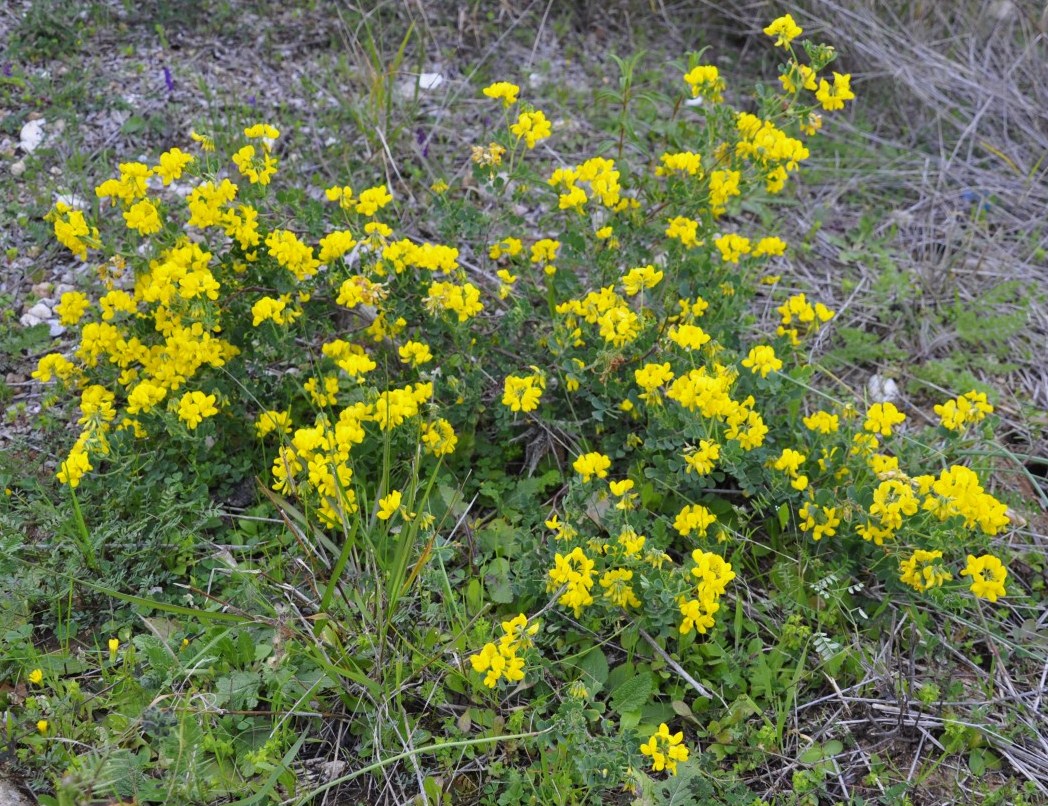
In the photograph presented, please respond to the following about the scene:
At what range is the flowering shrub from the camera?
2.45 meters

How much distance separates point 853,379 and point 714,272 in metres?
0.83

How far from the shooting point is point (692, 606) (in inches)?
90.9

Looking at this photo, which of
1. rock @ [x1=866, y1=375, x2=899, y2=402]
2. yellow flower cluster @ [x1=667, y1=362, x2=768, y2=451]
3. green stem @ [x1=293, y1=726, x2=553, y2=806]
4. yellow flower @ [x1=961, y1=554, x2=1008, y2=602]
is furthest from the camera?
→ rock @ [x1=866, y1=375, x2=899, y2=402]

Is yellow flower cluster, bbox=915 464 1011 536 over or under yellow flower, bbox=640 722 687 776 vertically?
over

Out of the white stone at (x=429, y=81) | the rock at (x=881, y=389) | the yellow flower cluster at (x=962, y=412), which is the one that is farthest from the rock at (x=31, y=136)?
the yellow flower cluster at (x=962, y=412)

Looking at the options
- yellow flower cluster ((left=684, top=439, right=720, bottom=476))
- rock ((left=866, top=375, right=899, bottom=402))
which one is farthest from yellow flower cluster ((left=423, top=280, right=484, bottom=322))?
rock ((left=866, top=375, right=899, bottom=402))

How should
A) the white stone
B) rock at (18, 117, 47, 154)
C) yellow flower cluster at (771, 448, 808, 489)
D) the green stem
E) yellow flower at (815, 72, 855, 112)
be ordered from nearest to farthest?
the green stem, yellow flower cluster at (771, 448, 808, 489), yellow flower at (815, 72, 855, 112), rock at (18, 117, 47, 154), the white stone

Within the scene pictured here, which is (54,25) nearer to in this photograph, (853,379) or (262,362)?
(262,362)

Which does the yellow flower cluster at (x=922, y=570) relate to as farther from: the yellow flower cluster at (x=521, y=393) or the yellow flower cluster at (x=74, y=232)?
the yellow flower cluster at (x=74, y=232)

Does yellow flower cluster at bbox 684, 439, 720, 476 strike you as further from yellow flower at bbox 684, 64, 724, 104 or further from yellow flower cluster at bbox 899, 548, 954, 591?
yellow flower at bbox 684, 64, 724, 104

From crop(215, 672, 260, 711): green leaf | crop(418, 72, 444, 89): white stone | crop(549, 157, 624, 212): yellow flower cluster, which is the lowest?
crop(215, 672, 260, 711): green leaf

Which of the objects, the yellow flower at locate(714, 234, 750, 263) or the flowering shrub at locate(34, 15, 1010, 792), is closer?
the flowering shrub at locate(34, 15, 1010, 792)

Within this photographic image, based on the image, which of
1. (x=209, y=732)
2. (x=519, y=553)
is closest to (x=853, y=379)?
(x=519, y=553)

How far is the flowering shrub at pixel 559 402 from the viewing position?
2.45 meters
